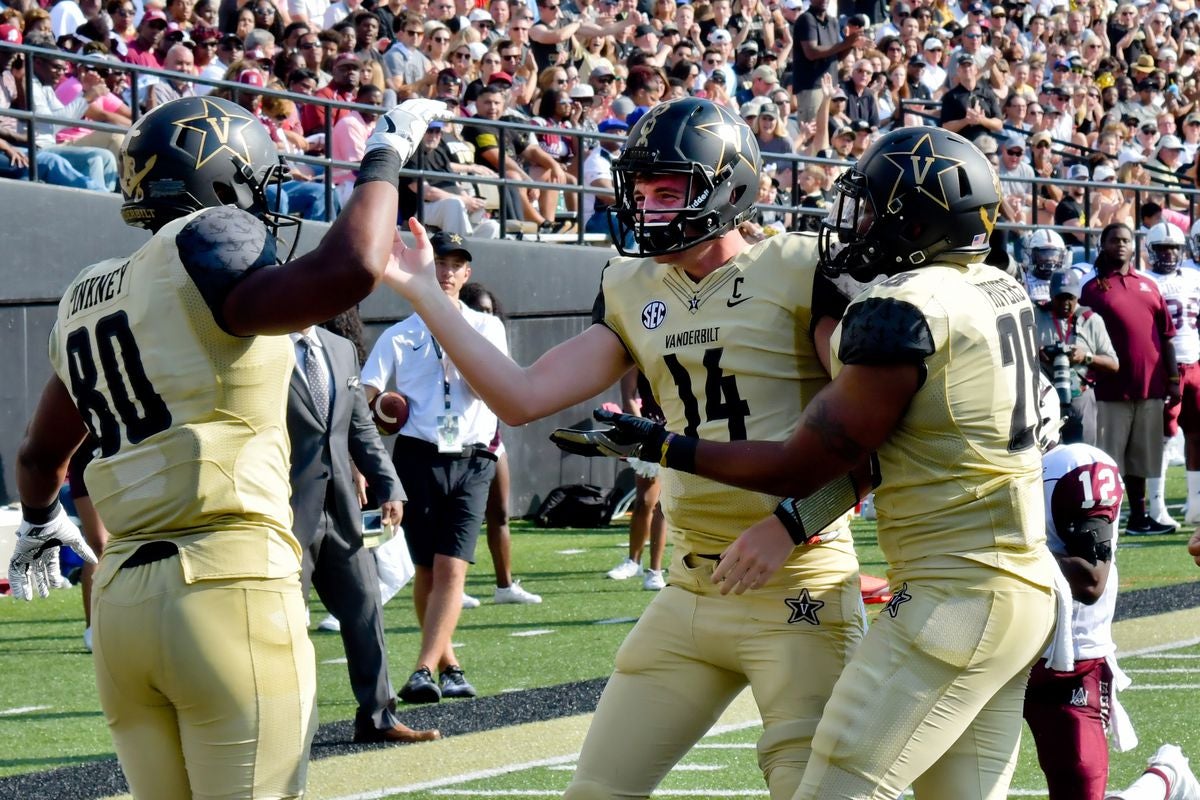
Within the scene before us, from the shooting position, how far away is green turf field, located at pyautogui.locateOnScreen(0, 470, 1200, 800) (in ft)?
19.3

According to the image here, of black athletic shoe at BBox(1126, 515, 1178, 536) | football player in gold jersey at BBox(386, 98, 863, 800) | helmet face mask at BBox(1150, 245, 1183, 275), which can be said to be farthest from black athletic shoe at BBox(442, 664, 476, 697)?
helmet face mask at BBox(1150, 245, 1183, 275)

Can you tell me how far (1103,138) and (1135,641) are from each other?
12.7 metres

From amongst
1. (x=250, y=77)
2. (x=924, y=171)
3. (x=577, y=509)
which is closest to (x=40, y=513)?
(x=924, y=171)

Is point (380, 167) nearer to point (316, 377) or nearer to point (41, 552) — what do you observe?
point (41, 552)

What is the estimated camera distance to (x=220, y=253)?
3.23 meters

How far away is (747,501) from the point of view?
3.71 metres

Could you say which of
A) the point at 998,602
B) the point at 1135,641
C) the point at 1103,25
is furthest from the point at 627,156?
the point at 1103,25

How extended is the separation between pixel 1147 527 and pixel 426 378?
606 cm

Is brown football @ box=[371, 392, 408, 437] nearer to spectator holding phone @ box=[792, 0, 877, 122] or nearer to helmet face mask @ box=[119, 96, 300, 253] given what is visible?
helmet face mask @ box=[119, 96, 300, 253]

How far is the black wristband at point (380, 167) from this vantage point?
3352 millimetres

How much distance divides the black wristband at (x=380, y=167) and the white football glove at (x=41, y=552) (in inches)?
47.8

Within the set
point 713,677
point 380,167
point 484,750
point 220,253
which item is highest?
point 380,167

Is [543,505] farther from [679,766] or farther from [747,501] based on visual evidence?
[747,501]

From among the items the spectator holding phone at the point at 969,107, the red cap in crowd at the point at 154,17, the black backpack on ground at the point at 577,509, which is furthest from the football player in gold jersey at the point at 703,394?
the spectator holding phone at the point at 969,107
